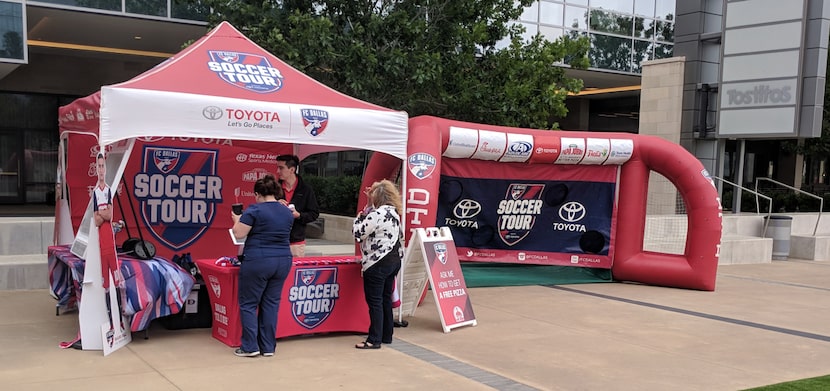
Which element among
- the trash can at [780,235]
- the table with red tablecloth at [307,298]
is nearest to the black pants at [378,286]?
the table with red tablecloth at [307,298]

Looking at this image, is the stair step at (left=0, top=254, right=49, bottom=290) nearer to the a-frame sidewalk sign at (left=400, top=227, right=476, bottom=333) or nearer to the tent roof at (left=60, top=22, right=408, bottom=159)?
the tent roof at (left=60, top=22, right=408, bottom=159)

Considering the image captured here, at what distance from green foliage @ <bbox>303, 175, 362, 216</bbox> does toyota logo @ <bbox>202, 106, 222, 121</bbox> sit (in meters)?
9.76

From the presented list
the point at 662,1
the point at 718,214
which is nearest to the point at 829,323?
the point at 718,214

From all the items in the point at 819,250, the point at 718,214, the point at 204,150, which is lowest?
the point at 819,250

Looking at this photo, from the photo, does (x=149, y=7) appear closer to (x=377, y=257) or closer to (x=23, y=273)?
(x=23, y=273)

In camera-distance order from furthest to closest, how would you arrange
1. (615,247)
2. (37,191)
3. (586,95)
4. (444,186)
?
1. (586,95)
2. (37,191)
3. (615,247)
4. (444,186)

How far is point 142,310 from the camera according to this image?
21.1ft

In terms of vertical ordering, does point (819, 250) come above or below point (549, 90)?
below

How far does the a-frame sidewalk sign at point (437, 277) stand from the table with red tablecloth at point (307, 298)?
32.9 inches

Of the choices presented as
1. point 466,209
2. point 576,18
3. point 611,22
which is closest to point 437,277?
point 466,209

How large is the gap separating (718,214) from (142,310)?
8394 mm

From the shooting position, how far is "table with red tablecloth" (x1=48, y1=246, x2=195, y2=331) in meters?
6.39

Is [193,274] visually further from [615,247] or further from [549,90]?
[549,90]

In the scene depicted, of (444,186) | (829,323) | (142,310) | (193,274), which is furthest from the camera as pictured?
(444,186)
